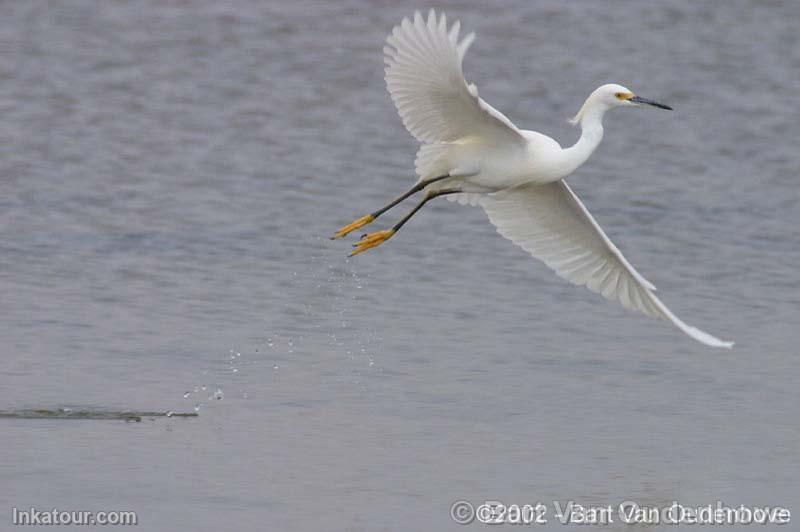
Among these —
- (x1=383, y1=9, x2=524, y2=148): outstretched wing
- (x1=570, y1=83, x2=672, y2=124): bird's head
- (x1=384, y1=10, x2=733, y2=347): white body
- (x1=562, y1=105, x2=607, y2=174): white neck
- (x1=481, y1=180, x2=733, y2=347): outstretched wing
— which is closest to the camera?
(x1=383, y1=9, x2=524, y2=148): outstretched wing

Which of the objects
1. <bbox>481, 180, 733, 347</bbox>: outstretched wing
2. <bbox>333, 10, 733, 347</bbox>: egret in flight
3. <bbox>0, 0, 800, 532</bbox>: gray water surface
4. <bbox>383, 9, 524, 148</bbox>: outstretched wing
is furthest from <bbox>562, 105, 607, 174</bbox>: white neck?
<bbox>0, 0, 800, 532</bbox>: gray water surface

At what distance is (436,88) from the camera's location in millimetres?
9164

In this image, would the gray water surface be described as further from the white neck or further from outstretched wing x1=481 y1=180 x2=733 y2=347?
the white neck

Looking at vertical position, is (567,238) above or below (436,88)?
below

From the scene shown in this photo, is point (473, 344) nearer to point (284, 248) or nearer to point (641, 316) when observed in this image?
point (641, 316)

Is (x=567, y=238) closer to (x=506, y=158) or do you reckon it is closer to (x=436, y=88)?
(x=506, y=158)

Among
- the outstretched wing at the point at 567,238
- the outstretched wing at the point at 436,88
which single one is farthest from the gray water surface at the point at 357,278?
the outstretched wing at the point at 436,88

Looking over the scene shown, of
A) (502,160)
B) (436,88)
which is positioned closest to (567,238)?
(502,160)

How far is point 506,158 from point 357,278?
354 centimetres

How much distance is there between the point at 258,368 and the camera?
425 inches

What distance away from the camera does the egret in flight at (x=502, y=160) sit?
8977 mm

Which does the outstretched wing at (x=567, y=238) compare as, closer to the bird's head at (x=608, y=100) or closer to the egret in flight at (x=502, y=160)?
the egret in flight at (x=502, y=160)

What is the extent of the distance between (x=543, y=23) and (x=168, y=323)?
34.1ft

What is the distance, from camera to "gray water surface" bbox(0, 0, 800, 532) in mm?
9039
